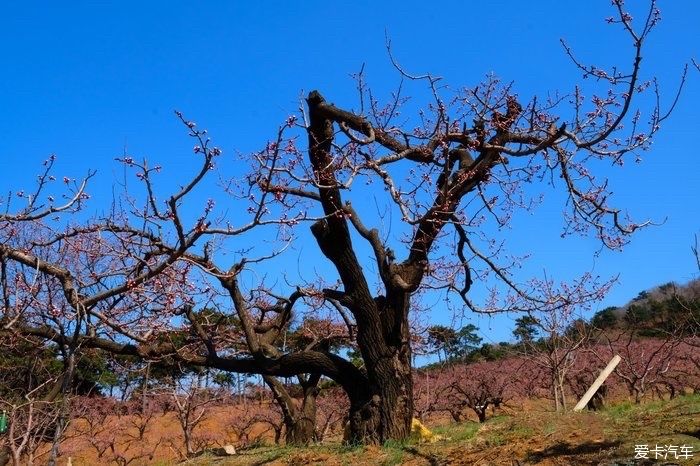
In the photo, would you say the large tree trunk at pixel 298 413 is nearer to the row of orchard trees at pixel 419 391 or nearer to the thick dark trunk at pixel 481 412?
the row of orchard trees at pixel 419 391

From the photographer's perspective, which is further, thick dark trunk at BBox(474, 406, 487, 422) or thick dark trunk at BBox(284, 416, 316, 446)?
thick dark trunk at BBox(474, 406, 487, 422)

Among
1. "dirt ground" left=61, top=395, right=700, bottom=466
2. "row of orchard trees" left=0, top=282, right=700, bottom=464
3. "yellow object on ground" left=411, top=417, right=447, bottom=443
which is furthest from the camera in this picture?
"row of orchard trees" left=0, top=282, right=700, bottom=464

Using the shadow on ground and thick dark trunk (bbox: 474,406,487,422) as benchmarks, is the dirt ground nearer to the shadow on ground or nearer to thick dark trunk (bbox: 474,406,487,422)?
the shadow on ground

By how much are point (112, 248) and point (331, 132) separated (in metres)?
2.78

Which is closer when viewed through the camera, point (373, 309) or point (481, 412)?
point (373, 309)

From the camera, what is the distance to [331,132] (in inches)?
292

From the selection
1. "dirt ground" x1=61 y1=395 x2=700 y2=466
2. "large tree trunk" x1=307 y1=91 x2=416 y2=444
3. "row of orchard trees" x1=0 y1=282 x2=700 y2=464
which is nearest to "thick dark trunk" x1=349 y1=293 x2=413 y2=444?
"large tree trunk" x1=307 y1=91 x2=416 y2=444

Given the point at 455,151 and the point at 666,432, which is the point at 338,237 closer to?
the point at 455,151

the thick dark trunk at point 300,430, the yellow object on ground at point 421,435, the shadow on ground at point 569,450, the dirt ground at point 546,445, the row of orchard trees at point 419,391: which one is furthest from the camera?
the row of orchard trees at point 419,391

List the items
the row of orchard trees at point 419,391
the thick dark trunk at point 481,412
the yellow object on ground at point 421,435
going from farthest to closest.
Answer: the thick dark trunk at point 481,412 < the row of orchard trees at point 419,391 < the yellow object on ground at point 421,435

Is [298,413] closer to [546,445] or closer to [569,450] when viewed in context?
[546,445]

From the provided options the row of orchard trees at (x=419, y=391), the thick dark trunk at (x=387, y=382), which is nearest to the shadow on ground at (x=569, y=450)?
the thick dark trunk at (x=387, y=382)

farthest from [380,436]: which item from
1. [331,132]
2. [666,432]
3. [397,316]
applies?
[331,132]

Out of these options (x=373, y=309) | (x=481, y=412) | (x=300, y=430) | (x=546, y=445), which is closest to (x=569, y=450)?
(x=546, y=445)
